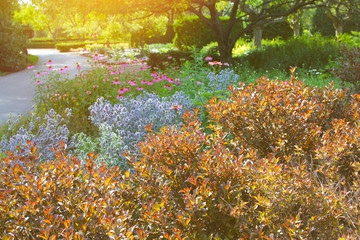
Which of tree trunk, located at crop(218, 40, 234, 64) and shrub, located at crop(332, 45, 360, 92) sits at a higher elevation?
tree trunk, located at crop(218, 40, 234, 64)

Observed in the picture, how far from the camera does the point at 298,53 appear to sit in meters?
11.5

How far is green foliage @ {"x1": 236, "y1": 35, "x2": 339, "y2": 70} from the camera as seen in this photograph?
37.3ft

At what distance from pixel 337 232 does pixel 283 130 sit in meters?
1.03

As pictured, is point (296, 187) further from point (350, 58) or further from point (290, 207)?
point (350, 58)

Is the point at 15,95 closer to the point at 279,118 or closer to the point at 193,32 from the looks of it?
the point at 279,118

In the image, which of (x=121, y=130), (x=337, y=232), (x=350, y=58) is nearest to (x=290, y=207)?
(x=337, y=232)

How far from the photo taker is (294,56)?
451 inches

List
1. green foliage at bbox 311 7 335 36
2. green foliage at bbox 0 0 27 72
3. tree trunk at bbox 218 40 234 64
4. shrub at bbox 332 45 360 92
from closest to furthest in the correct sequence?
shrub at bbox 332 45 360 92 → tree trunk at bbox 218 40 234 64 → green foliage at bbox 0 0 27 72 → green foliage at bbox 311 7 335 36

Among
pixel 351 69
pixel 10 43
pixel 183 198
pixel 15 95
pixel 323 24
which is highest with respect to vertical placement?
pixel 323 24

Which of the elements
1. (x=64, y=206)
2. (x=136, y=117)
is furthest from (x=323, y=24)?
(x=64, y=206)

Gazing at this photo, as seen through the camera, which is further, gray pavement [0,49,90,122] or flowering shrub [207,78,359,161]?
gray pavement [0,49,90,122]

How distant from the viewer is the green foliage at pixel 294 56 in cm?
1138

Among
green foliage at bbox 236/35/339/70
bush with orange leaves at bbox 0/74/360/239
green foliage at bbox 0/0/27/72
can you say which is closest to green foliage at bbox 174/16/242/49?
green foliage at bbox 236/35/339/70

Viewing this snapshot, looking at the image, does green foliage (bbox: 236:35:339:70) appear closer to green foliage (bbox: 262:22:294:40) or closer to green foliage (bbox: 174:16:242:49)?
green foliage (bbox: 174:16:242:49)
